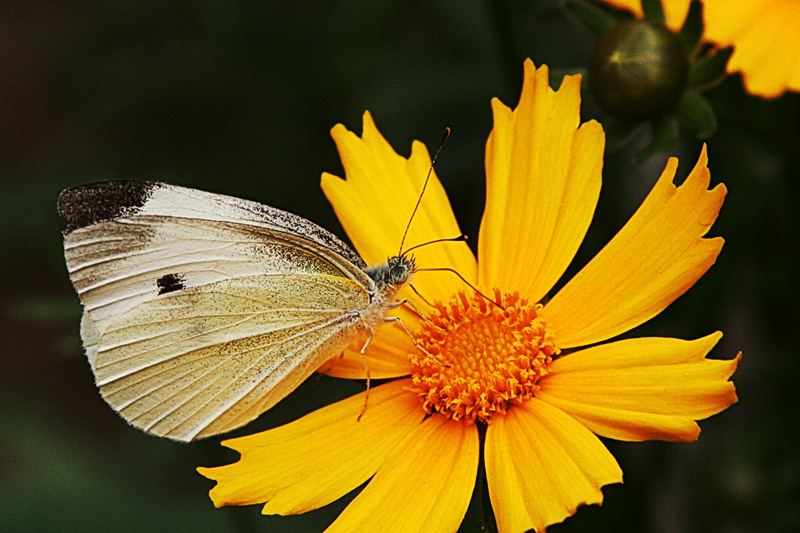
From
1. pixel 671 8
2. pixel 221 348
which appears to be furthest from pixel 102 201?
pixel 671 8

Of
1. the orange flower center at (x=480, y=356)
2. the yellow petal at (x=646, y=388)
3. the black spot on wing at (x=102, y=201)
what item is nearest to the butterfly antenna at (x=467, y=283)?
the orange flower center at (x=480, y=356)

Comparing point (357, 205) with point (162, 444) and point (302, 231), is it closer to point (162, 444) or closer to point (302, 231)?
point (302, 231)

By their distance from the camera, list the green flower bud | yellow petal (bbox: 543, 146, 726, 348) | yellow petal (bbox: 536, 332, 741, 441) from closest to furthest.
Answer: yellow petal (bbox: 536, 332, 741, 441)
yellow petal (bbox: 543, 146, 726, 348)
the green flower bud

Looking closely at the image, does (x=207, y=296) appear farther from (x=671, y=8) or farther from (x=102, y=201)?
(x=671, y=8)

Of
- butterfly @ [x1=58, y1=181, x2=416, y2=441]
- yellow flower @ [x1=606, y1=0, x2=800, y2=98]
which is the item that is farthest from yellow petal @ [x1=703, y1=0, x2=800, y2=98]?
butterfly @ [x1=58, y1=181, x2=416, y2=441]

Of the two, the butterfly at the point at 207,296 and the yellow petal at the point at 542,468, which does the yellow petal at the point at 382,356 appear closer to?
the butterfly at the point at 207,296

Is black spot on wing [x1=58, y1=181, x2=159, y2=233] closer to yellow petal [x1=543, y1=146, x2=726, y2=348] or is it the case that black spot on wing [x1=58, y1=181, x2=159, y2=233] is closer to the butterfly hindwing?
the butterfly hindwing

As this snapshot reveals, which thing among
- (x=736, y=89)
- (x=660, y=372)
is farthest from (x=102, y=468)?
(x=736, y=89)
